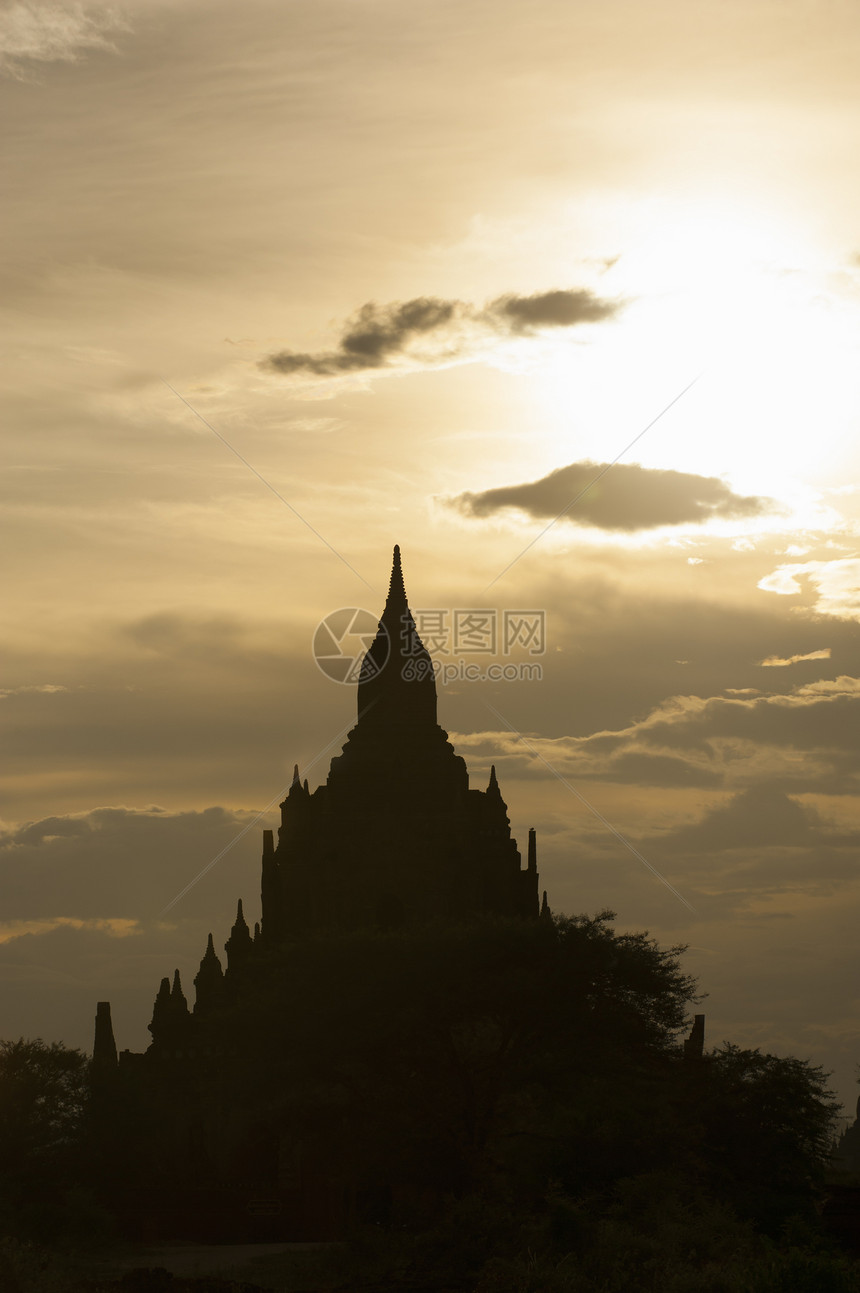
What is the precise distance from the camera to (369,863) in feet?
235

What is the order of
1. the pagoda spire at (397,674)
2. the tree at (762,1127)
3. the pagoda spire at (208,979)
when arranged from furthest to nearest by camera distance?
the pagoda spire at (397,674)
the pagoda spire at (208,979)
the tree at (762,1127)

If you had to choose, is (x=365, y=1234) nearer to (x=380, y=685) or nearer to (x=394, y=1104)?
(x=394, y=1104)

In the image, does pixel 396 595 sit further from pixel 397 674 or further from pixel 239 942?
pixel 239 942

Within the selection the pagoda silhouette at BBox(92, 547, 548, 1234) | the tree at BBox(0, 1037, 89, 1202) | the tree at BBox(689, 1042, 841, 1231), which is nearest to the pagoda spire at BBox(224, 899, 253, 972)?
the pagoda silhouette at BBox(92, 547, 548, 1234)

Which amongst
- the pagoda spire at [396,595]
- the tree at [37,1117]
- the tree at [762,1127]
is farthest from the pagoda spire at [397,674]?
the tree at [762,1127]

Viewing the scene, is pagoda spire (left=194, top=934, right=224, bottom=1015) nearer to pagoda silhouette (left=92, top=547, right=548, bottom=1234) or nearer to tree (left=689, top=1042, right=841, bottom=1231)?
pagoda silhouette (left=92, top=547, right=548, bottom=1234)

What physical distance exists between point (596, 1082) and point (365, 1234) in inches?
385

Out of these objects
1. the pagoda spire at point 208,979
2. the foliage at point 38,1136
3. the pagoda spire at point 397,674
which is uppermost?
the pagoda spire at point 397,674

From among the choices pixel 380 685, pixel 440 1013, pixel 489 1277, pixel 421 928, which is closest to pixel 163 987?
pixel 380 685

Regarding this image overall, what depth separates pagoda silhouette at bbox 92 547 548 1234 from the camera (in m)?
65.9

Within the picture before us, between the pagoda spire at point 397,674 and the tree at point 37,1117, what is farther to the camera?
the pagoda spire at point 397,674

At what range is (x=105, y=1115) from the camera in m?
61.4

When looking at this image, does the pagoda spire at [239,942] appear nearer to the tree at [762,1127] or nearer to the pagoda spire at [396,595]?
the pagoda spire at [396,595]

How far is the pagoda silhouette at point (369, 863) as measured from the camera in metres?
65.9
